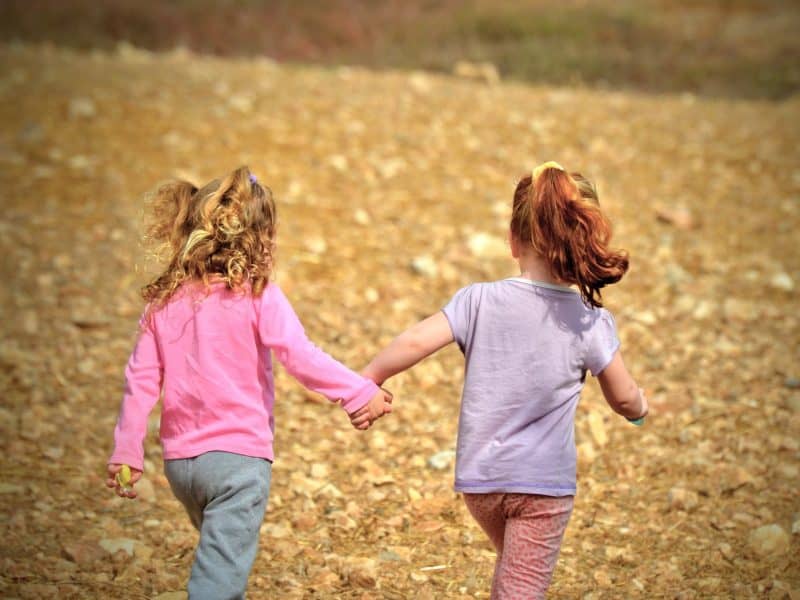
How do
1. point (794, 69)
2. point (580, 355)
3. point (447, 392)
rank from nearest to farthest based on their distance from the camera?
point (580, 355), point (447, 392), point (794, 69)

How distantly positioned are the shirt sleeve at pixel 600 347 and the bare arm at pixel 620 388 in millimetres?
21

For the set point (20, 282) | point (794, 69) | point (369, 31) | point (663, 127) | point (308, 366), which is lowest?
point (308, 366)

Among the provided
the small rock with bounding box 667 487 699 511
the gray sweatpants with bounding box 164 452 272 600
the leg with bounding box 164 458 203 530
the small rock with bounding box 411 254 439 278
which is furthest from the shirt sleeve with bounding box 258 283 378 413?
the small rock with bounding box 411 254 439 278

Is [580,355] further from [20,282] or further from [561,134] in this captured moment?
[561,134]

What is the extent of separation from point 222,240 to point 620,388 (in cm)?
118

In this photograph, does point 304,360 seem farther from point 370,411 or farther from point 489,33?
point 489,33

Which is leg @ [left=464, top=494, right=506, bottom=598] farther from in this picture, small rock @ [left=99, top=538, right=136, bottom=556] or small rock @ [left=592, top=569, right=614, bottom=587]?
small rock @ [left=99, top=538, right=136, bottom=556]

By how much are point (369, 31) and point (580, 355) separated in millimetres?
17872

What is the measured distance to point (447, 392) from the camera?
5.29 meters

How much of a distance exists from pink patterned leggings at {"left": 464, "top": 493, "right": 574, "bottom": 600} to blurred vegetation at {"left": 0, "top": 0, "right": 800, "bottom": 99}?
39.1 ft

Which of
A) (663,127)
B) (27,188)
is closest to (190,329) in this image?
(27,188)

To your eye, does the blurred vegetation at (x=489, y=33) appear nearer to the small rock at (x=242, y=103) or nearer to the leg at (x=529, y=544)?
the small rock at (x=242, y=103)

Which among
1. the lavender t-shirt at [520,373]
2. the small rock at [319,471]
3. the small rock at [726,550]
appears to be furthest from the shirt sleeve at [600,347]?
the small rock at [319,471]

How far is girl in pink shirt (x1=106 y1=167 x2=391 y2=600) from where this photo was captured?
2902 mm
